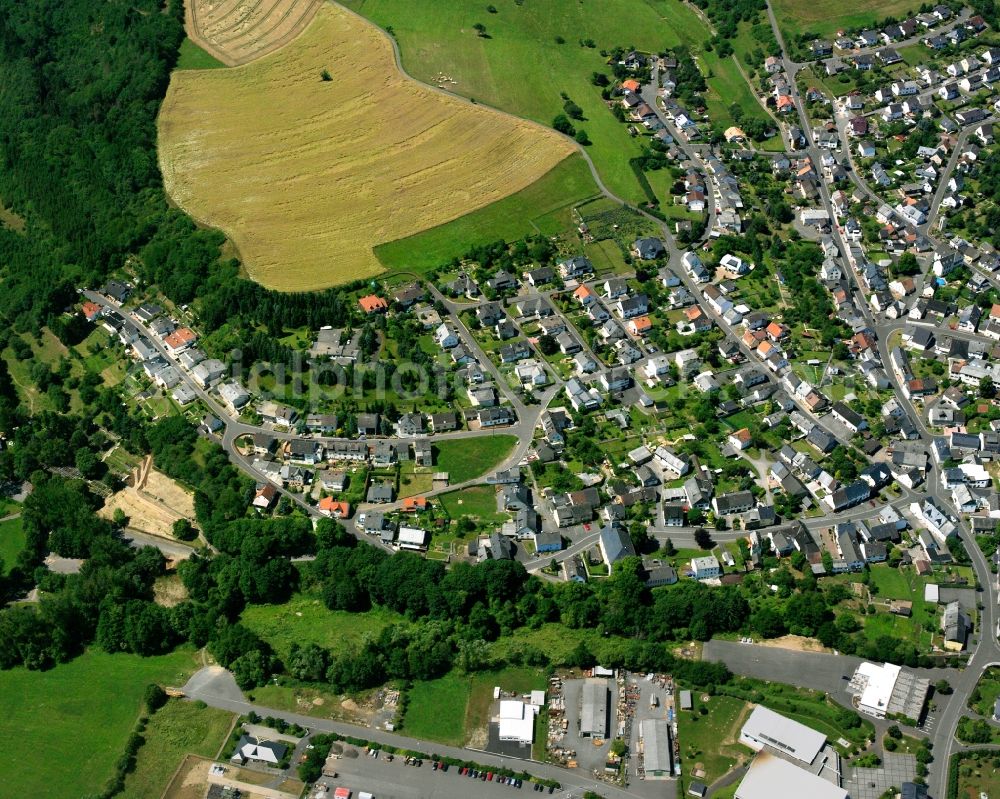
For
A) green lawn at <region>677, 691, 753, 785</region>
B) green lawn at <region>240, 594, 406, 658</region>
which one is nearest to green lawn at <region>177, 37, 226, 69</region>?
green lawn at <region>240, 594, 406, 658</region>

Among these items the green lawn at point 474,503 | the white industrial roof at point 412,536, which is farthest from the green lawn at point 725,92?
the white industrial roof at point 412,536

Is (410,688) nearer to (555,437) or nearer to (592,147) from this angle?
(555,437)

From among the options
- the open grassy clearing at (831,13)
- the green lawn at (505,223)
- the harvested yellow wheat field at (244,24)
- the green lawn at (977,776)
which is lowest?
the green lawn at (977,776)

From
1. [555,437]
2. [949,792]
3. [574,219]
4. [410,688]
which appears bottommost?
[949,792]

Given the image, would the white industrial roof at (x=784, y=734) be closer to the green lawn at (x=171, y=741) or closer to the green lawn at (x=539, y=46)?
the green lawn at (x=171, y=741)

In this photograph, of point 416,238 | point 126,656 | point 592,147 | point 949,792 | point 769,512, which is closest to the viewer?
point 949,792

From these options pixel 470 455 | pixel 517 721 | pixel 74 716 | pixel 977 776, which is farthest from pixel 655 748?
pixel 74 716

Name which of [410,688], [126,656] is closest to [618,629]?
[410,688]
